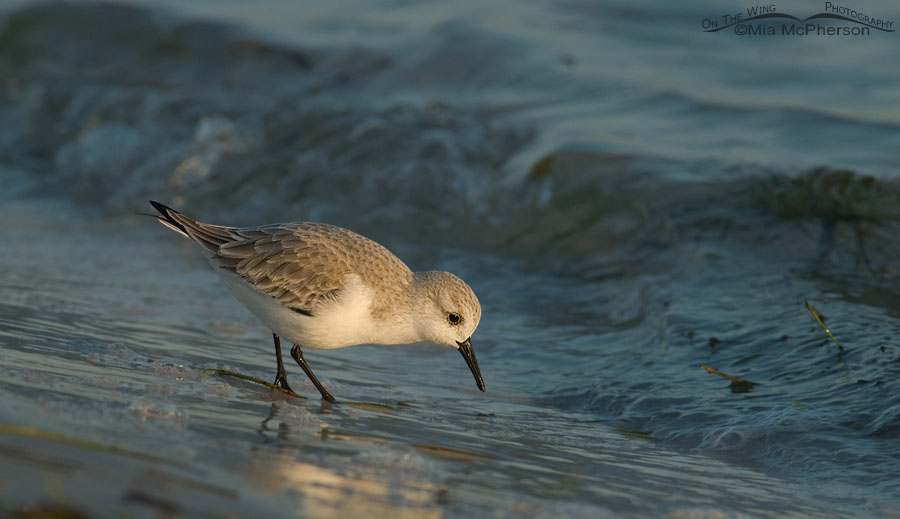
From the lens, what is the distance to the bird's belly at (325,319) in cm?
475

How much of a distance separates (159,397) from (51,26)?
11.8 m

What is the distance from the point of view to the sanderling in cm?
479

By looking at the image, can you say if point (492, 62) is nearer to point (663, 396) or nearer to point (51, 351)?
point (663, 396)

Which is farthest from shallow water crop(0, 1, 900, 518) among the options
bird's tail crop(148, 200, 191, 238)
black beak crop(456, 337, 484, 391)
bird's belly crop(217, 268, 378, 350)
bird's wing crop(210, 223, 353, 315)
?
bird's tail crop(148, 200, 191, 238)

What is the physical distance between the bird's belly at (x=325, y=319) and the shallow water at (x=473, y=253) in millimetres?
348

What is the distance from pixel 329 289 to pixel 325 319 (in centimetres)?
16

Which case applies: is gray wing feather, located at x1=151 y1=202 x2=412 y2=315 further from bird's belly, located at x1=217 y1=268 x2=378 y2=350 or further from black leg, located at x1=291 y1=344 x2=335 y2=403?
black leg, located at x1=291 y1=344 x2=335 y2=403

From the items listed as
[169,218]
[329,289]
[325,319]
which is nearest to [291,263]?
[329,289]

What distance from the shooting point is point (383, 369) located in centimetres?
572

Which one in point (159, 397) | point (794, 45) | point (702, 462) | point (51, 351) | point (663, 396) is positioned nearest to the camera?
point (159, 397)

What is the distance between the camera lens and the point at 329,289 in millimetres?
4812

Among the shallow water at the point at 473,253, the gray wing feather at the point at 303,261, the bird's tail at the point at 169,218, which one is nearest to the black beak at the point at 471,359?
the shallow water at the point at 473,253

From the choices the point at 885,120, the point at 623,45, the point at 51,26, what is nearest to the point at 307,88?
the point at 623,45

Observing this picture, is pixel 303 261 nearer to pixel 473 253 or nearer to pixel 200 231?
pixel 200 231
